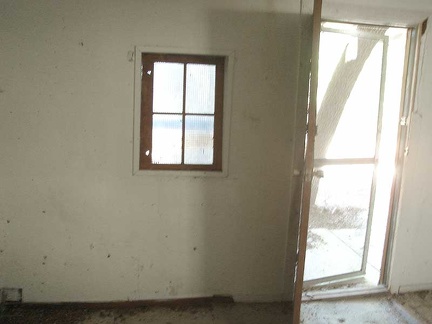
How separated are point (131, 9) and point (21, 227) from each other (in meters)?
1.61

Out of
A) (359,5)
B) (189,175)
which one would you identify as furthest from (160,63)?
(359,5)

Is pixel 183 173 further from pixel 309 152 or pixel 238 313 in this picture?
pixel 238 313

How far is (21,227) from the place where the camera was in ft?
6.63

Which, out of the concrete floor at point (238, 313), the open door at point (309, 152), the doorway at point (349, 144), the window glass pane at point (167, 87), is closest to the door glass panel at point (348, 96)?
the doorway at point (349, 144)

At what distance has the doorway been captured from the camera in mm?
2211

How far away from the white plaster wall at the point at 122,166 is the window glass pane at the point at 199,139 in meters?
0.16

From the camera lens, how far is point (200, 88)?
2061 millimetres

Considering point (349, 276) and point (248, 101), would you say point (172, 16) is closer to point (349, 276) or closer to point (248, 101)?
point (248, 101)

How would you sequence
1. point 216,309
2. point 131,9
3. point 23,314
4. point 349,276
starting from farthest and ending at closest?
point 349,276 < point 216,309 < point 23,314 < point 131,9

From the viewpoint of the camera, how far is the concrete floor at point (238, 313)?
2.03 metres

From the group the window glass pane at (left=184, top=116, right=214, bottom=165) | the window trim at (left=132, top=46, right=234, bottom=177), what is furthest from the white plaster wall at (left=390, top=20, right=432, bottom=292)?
the window glass pane at (left=184, top=116, right=214, bottom=165)

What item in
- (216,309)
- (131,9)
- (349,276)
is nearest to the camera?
(131,9)

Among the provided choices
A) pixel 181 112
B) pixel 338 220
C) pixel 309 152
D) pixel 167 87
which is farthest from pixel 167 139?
pixel 338 220

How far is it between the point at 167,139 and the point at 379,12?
1680 mm
